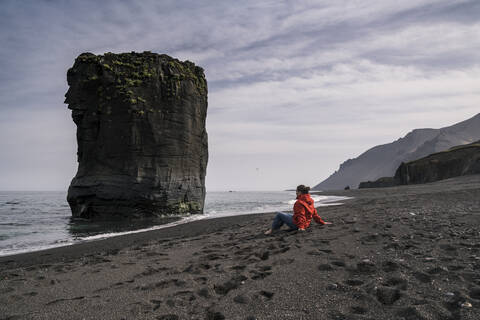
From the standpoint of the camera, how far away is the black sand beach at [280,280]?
3.79 meters

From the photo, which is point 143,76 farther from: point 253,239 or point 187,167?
point 253,239

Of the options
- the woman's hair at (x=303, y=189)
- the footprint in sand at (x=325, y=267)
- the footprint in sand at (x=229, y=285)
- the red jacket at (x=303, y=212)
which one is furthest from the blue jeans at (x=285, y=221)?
the footprint in sand at (x=229, y=285)

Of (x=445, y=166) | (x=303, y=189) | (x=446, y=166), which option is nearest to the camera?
(x=303, y=189)

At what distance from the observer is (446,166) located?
50.2m

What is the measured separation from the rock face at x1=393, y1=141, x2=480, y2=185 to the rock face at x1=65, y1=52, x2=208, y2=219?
139 ft

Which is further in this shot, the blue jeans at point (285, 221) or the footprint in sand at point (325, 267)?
the blue jeans at point (285, 221)

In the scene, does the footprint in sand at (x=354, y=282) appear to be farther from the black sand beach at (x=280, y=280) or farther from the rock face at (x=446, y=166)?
the rock face at (x=446, y=166)

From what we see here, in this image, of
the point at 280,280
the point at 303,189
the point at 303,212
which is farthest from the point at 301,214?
the point at 280,280

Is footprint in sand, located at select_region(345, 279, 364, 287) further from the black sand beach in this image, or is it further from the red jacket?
the red jacket

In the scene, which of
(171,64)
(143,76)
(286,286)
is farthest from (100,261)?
(171,64)

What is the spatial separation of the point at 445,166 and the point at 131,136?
52616mm

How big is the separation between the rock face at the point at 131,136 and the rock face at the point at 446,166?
1663 inches

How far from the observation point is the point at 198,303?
428 centimetres

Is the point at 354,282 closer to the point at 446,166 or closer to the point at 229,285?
the point at 229,285
